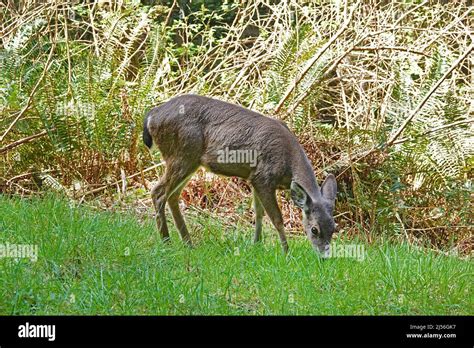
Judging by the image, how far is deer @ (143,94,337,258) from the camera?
7141mm

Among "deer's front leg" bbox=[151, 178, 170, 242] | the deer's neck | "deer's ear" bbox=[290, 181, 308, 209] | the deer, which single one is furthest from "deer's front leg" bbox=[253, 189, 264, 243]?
"deer's front leg" bbox=[151, 178, 170, 242]

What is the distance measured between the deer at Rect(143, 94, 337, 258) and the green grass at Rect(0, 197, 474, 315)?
0.40m

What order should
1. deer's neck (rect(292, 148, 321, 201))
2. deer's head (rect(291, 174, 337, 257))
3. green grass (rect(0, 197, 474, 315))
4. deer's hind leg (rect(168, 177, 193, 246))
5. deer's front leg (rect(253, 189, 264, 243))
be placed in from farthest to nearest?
1. deer's front leg (rect(253, 189, 264, 243))
2. deer's hind leg (rect(168, 177, 193, 246))
3. deer's neck (rect(292, 148, 321, 201))
4. deer's head (rect(291, 174, 337, 257))
5. green grass (rect(0, 197, 474, 315))

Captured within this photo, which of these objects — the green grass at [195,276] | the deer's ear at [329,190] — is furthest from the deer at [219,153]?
the green grass at [195,276]

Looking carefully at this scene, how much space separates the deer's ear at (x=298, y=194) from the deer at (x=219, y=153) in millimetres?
211

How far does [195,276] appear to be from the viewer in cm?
573

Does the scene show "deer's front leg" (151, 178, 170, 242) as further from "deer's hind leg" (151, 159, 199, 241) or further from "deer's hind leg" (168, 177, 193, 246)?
"deer's hind leg" (168, 177, 193, 246)

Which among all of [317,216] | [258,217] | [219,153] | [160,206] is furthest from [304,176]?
[160,206]

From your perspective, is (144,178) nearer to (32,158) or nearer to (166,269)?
(32,158)

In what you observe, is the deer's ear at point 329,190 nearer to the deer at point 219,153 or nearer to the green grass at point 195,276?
the deer at point 219,153

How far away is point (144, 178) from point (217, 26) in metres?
2.63

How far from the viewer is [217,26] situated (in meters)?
10.7

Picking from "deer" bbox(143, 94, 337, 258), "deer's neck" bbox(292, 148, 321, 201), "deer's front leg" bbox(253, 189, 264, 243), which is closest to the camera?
"deer's neck" bbox(292, 148, 321, 201)
